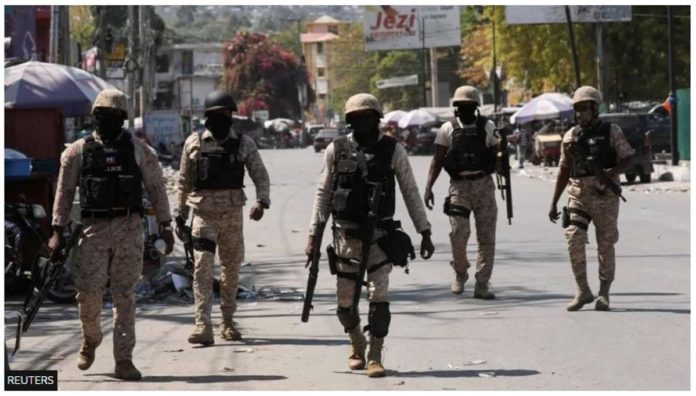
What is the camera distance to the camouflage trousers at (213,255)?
9.88 meters

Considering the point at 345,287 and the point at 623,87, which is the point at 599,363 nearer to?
the point at 345,287

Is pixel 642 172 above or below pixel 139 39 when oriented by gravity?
below

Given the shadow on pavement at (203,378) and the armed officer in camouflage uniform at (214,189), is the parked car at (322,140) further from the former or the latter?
the shadow on pavement at (203,378)

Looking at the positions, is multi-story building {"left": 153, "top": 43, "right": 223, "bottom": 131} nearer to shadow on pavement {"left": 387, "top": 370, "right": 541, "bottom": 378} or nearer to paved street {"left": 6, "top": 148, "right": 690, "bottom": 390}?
paved street {"left": 6, "top": 148, "right": 690, "bottom": 390}

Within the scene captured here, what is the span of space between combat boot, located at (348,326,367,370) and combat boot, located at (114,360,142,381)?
122 centimetres

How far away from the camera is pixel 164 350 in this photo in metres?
9.66

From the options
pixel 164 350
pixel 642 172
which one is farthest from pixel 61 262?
pixel 642 172

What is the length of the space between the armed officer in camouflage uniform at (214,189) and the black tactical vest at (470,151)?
248cm

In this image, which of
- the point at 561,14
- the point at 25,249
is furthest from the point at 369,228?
the point at 561,14

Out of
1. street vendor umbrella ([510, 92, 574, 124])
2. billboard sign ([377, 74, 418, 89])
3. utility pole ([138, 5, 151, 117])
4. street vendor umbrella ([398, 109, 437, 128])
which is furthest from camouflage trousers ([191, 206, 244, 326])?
billboard sign ([377, 74, 418, 89])

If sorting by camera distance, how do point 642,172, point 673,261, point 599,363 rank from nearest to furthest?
point 599,363 → point 673,261 → point 642,172

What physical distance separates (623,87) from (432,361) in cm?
4938

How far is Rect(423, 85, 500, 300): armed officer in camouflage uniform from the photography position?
12.0m

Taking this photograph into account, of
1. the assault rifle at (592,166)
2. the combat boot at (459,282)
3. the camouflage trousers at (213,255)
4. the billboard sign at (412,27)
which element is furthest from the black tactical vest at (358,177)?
the billboard sign at (412,27)
